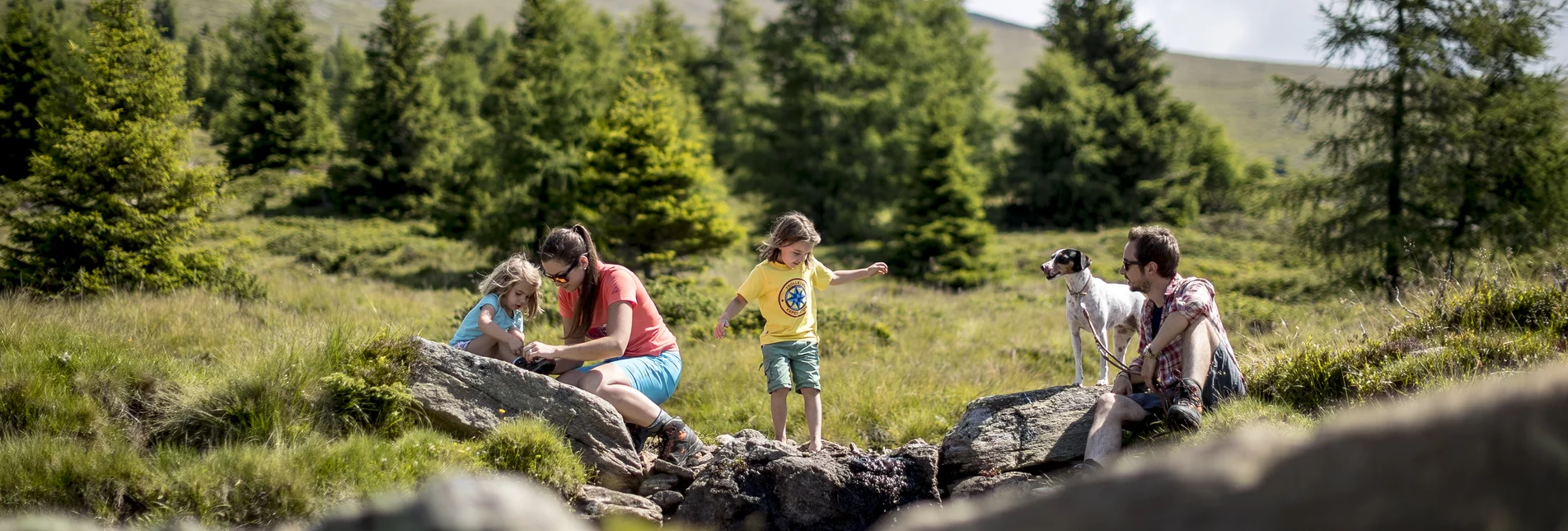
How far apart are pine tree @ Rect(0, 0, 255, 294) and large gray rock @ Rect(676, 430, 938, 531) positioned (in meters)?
8.69

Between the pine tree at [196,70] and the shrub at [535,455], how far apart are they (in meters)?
41.0

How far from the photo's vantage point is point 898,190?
3195 centimetres

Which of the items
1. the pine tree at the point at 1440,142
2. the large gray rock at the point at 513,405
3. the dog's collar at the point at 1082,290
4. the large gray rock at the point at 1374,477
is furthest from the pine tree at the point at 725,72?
the large gray rock at the point at 1374,477

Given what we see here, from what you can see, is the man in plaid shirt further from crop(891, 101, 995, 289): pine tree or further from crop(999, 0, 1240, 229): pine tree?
crop(999, 0, 1240, 229): pine tree

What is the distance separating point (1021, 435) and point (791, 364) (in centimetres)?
169

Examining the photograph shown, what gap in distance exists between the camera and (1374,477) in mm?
1525

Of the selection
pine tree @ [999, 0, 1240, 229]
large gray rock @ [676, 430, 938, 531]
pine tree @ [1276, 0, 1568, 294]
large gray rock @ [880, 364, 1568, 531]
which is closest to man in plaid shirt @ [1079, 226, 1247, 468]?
large gray rock @ [676, 430, 938, 531]

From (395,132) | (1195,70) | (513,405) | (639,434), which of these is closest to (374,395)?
(513,405)

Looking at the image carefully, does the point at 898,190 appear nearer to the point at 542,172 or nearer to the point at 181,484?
the point at 542,172

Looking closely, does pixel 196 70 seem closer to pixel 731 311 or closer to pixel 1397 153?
pixel 731 311

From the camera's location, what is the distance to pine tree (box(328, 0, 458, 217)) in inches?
1326

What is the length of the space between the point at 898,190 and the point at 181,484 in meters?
28.6

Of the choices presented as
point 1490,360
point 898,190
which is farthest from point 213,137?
point 1490,360

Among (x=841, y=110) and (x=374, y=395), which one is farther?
(x=841, y=110)
